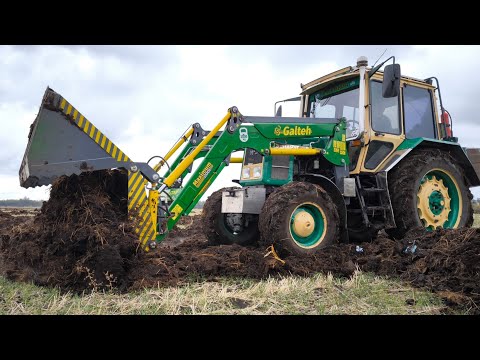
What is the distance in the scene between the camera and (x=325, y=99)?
830 cm

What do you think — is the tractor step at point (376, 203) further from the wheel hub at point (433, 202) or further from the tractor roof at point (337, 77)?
the tractor roof at point (337, 77)

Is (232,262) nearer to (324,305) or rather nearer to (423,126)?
(324,305)

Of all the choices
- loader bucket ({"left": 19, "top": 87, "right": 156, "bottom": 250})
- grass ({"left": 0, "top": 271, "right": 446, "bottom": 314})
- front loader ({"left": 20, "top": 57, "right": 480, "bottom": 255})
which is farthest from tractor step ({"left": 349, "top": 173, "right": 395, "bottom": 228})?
loader bucket ({"left": 19, "top": 87, "right": 156, "bottom": 250})

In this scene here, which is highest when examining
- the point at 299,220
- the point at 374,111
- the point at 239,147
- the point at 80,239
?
the point at 374,111

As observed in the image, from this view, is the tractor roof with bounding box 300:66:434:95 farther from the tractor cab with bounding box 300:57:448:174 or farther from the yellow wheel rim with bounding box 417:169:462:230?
the yellow wheel rim with bounding box 417:169:462:230

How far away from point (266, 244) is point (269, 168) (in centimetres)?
156

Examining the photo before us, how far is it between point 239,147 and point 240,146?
0.02m

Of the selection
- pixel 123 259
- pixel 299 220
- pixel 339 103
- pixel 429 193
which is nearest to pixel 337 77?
pixel 339 103

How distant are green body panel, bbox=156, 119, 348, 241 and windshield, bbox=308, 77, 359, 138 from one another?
0.35 metres

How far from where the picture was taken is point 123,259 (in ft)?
15.8

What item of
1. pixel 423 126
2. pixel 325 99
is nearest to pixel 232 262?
pixel 325 99

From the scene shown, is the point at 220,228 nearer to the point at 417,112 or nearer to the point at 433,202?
the point at 433,202

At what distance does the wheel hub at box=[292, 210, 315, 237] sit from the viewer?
6.15 m

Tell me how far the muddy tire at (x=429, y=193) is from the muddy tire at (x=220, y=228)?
237 centimetres
